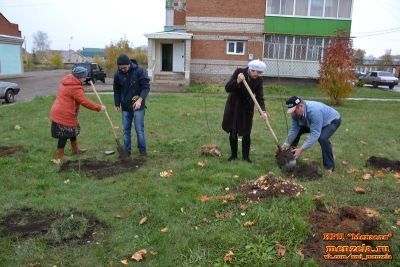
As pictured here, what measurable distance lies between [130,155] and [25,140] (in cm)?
283

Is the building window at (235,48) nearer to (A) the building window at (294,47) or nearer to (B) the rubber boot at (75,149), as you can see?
(A) the building window at (294,47)

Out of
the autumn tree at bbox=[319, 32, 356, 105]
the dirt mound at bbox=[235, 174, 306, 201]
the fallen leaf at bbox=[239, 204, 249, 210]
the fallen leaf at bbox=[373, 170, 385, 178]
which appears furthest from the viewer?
the autumn tree at bbox=[319, 32, 356, 105]

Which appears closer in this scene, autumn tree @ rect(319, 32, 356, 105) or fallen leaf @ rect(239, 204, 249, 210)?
fallen leaf @ rect(239, 204, 249, 210)

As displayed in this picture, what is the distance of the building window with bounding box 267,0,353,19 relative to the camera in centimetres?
2517

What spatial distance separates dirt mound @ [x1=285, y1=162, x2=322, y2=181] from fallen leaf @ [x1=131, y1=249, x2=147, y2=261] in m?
2.93

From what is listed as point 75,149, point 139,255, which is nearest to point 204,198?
point 139,255

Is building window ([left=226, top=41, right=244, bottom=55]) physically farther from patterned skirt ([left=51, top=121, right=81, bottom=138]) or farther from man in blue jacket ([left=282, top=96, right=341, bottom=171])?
patterned skirt ([left=51, top=121, right=81, bottom=138])

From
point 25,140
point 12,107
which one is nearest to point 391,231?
point 25,140

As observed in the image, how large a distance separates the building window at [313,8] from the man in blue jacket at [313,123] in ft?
67.3

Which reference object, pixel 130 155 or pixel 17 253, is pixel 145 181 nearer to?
pixel 130 155

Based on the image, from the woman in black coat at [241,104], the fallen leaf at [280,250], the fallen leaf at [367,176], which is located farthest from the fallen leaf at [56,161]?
the fallen leaf at [367,176]

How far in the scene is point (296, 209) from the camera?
4.30 meters

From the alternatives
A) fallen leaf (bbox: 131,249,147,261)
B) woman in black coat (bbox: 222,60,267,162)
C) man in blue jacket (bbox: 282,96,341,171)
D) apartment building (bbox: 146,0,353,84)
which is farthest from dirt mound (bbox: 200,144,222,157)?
apartment building (bbox: 146,0,353,84)

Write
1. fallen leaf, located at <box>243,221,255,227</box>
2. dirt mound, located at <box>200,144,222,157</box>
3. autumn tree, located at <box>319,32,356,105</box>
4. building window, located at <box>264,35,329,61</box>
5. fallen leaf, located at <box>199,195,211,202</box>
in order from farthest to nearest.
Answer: building window, located at <box>264,35,329,61</box>, autumn tree, located at <box>319,32,356,105</box>, dirt mound, located at <box>200,144,222,157</box>, fallen leaf, located at <box>199,195,211,202</box>, fallen leaf, located at <box>243,221,255,227</box>
